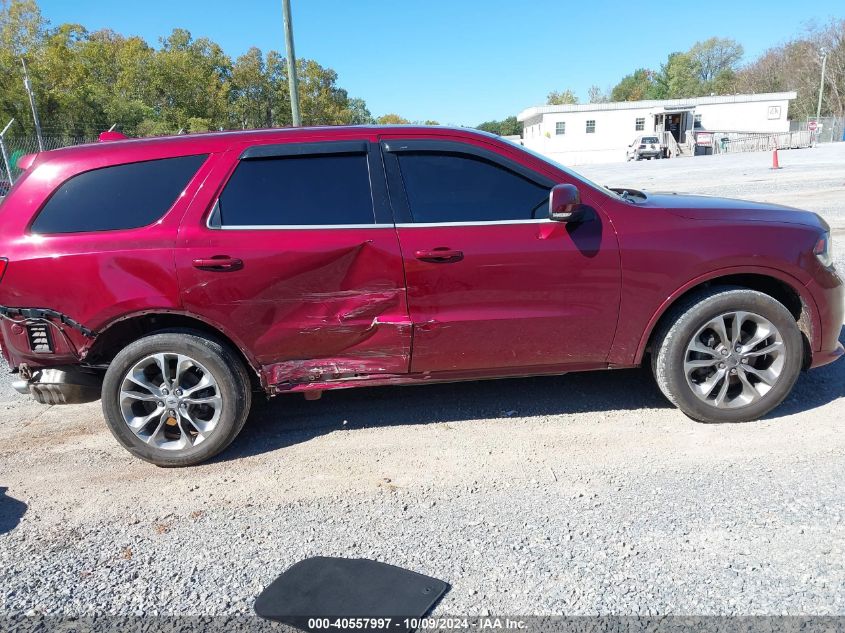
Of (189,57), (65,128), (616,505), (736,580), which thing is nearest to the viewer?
(736,580)

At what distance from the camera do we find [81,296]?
10.9 feet

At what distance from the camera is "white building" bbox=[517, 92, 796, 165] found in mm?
47438

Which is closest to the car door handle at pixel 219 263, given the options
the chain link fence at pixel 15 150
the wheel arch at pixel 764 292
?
the wheel arch at pixel 764 292

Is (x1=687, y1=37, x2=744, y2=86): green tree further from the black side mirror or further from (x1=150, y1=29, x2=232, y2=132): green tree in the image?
the black side mirror

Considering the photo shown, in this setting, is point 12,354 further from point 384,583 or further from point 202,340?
point 384,583

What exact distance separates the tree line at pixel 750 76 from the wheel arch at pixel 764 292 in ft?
250

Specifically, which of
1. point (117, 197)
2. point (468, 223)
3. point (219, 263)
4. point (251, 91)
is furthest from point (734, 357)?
point (251, 91)

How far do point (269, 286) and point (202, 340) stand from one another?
0.52 meters

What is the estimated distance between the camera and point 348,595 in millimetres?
2373

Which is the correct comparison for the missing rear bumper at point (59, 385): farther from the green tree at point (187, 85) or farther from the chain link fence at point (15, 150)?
the green tree at point (187, 85)

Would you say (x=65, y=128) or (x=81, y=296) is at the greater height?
(x=65, y=128)

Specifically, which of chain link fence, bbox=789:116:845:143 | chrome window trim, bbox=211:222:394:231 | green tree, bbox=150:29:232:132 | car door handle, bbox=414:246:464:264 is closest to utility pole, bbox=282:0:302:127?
chrome window trim, bbox=211:222:394:231

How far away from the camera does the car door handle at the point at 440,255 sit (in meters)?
3.33

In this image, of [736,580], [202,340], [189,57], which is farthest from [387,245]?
[189,57]
